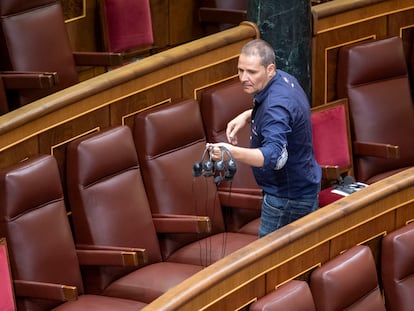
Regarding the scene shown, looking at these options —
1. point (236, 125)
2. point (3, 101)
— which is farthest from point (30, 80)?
point (236, 125)

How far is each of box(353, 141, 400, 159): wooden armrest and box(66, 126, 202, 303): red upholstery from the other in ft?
1.05

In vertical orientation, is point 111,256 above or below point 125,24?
below

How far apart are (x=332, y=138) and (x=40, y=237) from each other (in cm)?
40

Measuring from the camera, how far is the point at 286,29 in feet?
3.98

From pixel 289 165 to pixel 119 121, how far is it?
18 cm

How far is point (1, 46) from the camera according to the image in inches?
44.6

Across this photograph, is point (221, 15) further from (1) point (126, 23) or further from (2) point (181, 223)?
(2) point (181, 223)

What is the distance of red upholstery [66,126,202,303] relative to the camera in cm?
98

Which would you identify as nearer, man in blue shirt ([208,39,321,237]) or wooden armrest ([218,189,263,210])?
man in blue shirt ([208,39,321,237])

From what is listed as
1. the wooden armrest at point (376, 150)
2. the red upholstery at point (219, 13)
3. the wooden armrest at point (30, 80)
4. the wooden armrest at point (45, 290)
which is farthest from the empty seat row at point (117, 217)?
the red upholstery at point (219, 13)

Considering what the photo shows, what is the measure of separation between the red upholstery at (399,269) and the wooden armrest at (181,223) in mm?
163

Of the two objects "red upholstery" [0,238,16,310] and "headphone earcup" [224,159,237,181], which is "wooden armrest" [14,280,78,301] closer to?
"red upholstery" [0,238,16,310]

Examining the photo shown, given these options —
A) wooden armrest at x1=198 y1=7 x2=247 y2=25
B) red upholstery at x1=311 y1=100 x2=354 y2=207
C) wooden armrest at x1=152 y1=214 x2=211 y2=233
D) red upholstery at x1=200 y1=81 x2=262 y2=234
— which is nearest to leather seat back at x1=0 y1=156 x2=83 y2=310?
wooden armrest at x1=152 y1=214 x2=211 y2=233

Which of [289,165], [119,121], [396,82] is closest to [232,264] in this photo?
[289,165]
